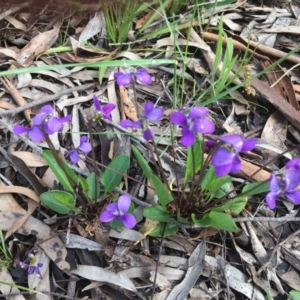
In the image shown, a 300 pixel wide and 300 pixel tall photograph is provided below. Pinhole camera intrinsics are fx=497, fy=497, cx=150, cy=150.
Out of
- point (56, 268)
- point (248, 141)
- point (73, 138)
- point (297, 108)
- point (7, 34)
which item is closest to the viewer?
point (248, 141)

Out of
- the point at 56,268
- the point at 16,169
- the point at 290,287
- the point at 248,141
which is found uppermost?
the point at 248,141

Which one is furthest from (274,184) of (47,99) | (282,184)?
(47,99)

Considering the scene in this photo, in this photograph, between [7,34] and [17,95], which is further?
[7,34]

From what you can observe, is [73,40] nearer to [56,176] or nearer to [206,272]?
[56,176]

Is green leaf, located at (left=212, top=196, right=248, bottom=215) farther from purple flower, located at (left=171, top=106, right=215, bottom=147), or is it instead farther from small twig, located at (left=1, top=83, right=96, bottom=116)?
small twig, located at (left=1, top=83, right=96, bottom=116)

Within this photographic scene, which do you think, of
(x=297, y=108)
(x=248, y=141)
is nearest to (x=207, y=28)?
(x=297, y=108)

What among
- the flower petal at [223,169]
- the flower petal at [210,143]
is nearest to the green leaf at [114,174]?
the flower petal at [210,143]

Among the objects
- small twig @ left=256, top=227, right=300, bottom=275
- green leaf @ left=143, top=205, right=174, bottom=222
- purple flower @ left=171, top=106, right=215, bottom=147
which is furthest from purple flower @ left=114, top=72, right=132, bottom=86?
small twig @ left=256, top=227, right=300, bottom=275
